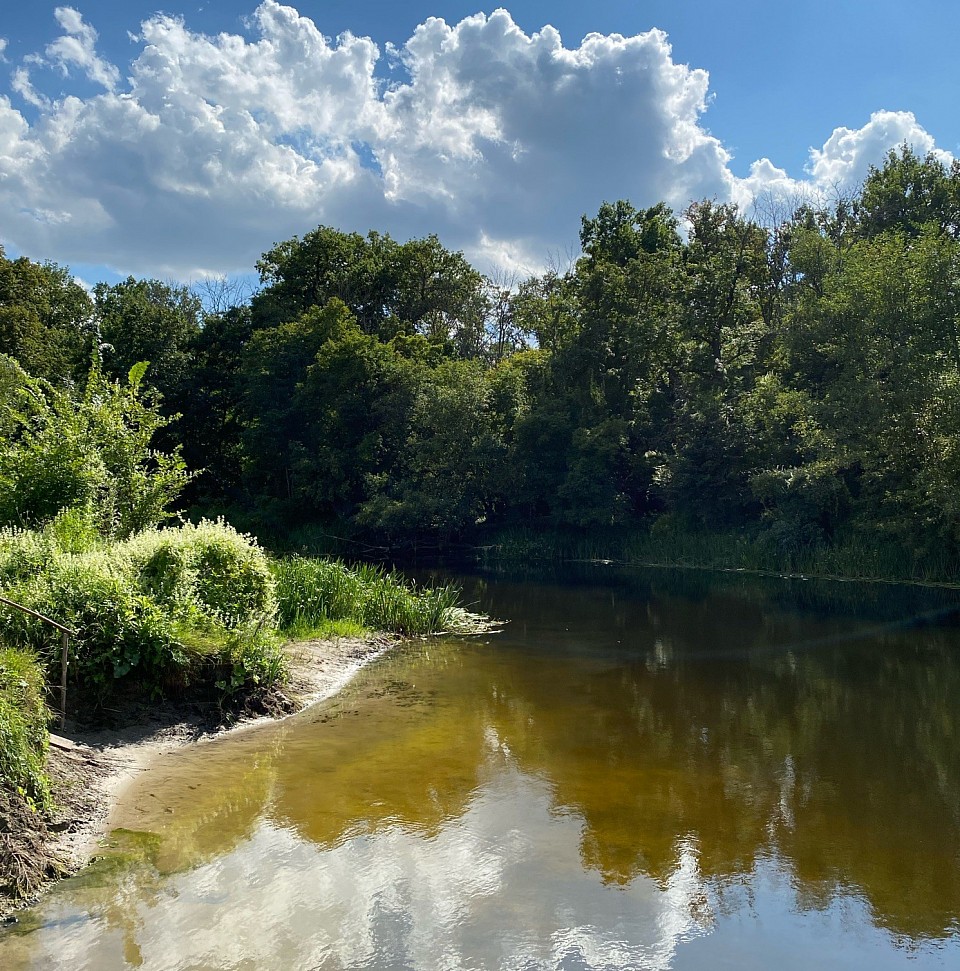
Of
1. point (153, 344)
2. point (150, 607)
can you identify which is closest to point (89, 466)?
point (150, 607)

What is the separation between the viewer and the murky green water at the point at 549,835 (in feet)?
18.8

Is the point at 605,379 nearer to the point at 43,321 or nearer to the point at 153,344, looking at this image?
the point at 153,344

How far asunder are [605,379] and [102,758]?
33.1 meters

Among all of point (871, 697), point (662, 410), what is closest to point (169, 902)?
point (871, 697)

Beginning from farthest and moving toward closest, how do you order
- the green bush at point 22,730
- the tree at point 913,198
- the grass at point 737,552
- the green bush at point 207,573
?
the tree at point 913,198
the grass at point 737,552
the green bush at point 207,573
the green bush at point 22,730

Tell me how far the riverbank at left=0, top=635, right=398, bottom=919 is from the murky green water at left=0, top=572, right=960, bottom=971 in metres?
0.24

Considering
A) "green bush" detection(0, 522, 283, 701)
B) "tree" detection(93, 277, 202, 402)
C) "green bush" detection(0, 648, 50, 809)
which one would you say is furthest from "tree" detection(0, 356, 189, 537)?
"tree" detection(93, 277, 202, 402)

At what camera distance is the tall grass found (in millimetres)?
16781

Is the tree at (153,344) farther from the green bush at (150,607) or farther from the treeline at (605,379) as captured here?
the green bush at (150,607)

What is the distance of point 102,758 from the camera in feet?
28.9

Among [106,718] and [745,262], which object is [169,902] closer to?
[106,718]

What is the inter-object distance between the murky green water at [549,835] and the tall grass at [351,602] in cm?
338

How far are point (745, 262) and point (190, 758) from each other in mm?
34696

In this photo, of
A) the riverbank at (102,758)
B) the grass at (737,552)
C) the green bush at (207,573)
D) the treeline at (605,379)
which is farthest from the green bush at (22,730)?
the grass at (737,552)
